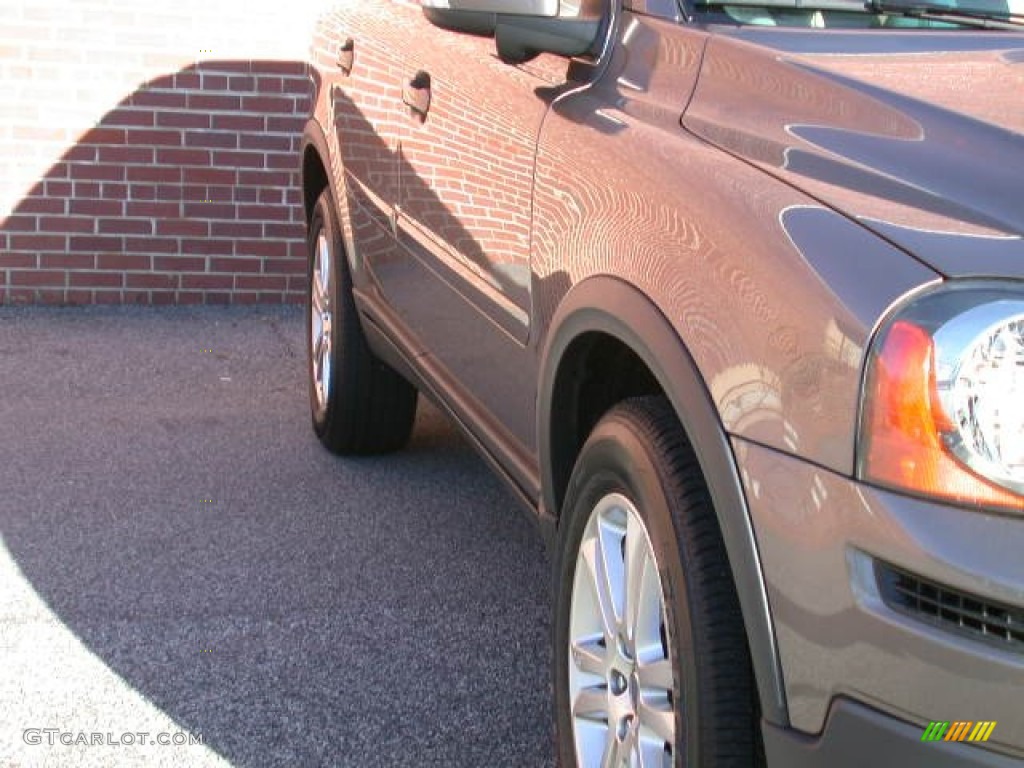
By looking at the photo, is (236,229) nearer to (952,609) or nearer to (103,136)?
(103,136)

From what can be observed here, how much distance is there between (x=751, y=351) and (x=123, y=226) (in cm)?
A: 604

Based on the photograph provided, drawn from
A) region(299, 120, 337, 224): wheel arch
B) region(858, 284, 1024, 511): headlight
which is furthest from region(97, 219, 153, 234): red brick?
region(858, 284, 1024, 511): headlight

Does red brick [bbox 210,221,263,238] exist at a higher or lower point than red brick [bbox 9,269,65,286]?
higher

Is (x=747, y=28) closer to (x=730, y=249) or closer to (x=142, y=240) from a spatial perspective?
(x=730, y=249)

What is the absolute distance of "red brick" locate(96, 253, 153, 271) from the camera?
26.7ft

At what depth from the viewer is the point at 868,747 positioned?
7.38 ft

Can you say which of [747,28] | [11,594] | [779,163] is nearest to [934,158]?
[779,163]

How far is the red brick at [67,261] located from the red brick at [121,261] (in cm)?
4

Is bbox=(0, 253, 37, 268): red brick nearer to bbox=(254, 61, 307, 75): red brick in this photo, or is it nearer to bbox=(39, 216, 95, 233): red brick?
bbox=(39, 216, 95, 233): red brick

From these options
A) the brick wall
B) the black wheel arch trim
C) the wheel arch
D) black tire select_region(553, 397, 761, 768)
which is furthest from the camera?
the brick wall

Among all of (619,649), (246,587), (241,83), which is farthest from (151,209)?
(619,649)

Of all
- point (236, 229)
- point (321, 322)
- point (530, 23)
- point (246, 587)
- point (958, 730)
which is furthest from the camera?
point (236, 229)

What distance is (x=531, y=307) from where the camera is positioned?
354 centimetres

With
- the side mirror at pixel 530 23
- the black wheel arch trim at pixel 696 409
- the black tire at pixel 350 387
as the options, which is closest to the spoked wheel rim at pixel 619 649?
the black wheel arch trim at pixel 696 409
